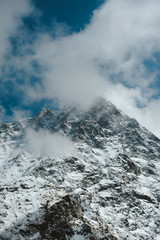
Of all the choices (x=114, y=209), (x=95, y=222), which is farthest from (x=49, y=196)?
(x=114, y=209)

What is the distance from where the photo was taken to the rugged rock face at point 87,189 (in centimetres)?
6538

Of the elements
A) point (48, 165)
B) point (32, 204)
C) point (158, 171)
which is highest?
point (158, 171)

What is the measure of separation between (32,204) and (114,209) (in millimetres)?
44508

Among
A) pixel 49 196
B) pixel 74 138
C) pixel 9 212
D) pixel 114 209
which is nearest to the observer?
pixel 9 212

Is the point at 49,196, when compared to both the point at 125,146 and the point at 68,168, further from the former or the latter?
the point at 125,146

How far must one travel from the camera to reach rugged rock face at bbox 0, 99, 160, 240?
6538 cm

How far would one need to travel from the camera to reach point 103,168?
132 meters

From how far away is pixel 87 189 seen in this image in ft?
368

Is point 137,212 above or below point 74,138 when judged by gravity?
below

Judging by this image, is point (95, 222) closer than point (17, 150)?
Yes

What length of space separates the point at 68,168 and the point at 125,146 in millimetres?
58893

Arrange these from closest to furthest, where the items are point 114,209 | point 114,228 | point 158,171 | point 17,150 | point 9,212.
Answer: point 9,212 → point 114,228 → point 114,209 → point 158,171 → point 17,150

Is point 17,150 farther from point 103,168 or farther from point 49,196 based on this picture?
point 49,196

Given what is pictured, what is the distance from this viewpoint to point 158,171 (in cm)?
14875
